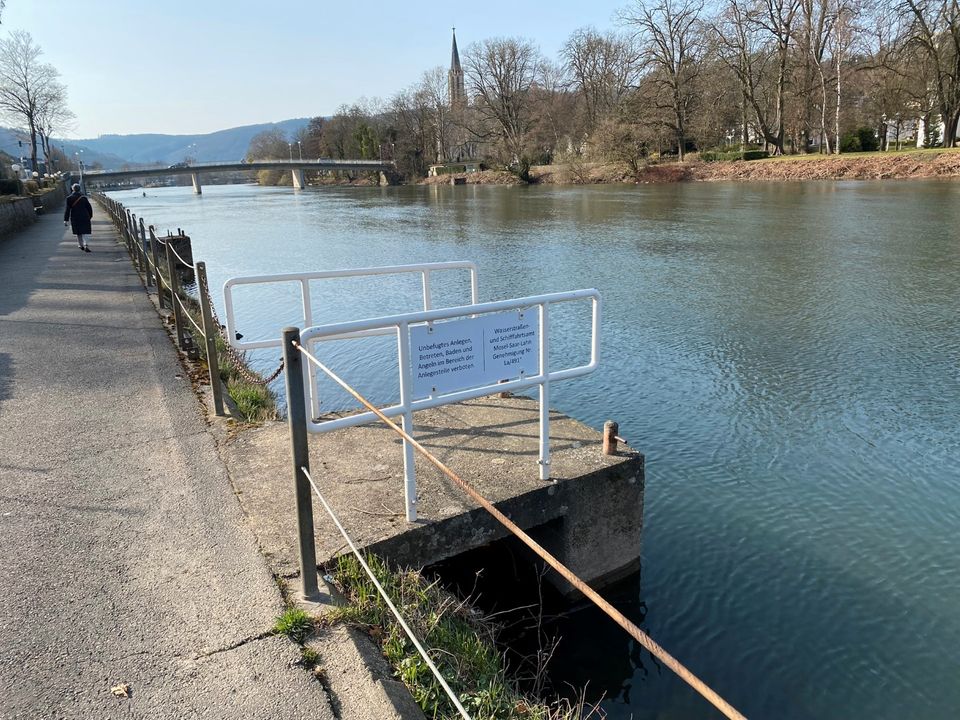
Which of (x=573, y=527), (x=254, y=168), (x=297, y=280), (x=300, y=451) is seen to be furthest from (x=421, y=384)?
(x=254, y=168)

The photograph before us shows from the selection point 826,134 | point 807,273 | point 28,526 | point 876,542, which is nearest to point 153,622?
point 28,526

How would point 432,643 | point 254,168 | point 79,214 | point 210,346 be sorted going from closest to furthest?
point 432,643
point 210,346
point 79,214
point 254,168

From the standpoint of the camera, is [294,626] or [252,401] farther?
[252,401]

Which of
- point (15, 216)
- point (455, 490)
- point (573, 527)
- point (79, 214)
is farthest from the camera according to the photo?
point (15, 216)

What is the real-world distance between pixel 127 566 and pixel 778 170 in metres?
54.0

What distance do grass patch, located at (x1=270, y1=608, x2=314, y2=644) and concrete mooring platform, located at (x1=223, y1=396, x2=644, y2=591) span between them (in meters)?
0.45

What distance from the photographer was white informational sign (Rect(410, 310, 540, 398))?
4273 millimetres

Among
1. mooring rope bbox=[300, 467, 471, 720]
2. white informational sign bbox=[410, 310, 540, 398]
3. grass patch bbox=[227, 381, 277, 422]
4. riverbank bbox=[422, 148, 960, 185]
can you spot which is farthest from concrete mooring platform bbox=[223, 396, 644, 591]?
riverbank bbox=[422, 148, 960, 185]

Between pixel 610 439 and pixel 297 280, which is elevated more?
pixel 297 280

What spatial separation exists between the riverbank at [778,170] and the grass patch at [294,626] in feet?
157

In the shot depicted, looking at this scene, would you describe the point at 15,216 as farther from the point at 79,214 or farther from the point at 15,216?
the point at 79,214

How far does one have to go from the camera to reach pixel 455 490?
15.4ft

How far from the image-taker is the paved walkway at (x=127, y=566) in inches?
118

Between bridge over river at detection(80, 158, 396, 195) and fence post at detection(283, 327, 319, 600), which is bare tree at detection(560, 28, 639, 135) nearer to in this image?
bridge over river at detection(80, 158, 396, 195)
